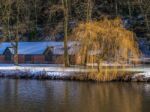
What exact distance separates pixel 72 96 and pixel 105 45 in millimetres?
11881

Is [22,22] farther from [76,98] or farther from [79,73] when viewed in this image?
[76,98]

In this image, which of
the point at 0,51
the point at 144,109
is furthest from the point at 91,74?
the point at 0,51

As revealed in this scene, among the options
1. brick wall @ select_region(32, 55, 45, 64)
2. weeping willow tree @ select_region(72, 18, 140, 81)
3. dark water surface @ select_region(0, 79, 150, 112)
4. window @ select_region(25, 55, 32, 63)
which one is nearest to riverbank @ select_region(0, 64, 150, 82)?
weeping willow tree @ select_region(72, 18, 140, 81)

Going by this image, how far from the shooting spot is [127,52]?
44.9 meters

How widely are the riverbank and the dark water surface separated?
6.60 ft

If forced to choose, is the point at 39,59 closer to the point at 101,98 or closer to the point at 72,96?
the point at 72,96

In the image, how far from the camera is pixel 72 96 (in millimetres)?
34250

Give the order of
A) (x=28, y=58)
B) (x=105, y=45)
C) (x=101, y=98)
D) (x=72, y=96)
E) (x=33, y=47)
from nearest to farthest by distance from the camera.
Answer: (x=101, y=98), (x=72, y=96), (x=105, y=45), (x=28, y=58), (x=33, y=47)

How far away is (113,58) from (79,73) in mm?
3540

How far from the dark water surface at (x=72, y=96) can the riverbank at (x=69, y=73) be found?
79.2 inches

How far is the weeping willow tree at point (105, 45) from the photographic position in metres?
44.8

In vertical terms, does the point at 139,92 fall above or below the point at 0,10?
below

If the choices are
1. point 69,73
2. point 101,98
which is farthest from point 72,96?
point 69,73

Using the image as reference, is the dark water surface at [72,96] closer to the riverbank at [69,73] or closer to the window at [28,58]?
the riverbank at [69,73]
